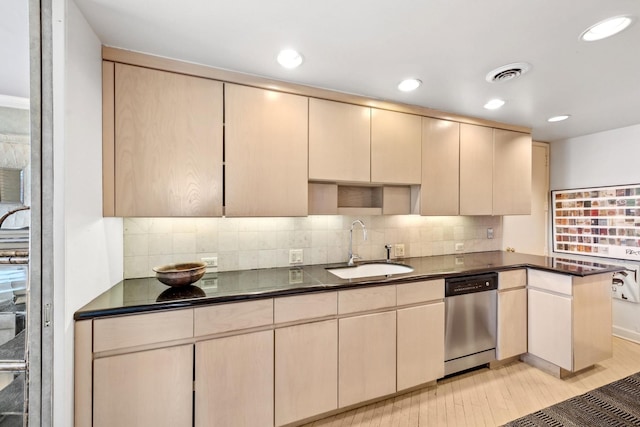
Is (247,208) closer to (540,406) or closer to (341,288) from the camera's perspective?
(341,288)

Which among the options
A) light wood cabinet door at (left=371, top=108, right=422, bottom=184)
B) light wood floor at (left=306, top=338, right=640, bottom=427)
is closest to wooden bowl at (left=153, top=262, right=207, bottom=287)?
light wood floor at (left=306, top=338, right=640, bottom=427)

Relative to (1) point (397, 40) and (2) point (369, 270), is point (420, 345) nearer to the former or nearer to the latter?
(2) point (369, 270)

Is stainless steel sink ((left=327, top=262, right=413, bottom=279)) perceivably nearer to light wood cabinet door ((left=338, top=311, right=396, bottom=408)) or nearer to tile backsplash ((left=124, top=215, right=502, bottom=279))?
tile backsplash ((left=124, top=215, right=502, bottom=279))

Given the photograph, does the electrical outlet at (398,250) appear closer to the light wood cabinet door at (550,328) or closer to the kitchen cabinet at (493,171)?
the kitchen cabinet at (493,171)

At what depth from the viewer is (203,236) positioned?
6.55 feet

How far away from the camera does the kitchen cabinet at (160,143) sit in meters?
1.53

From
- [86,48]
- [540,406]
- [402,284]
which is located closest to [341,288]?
[402,284]

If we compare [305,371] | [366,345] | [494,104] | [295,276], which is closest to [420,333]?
[366,345]

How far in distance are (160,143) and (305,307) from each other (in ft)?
4.22

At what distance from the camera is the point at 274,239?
2.20 m

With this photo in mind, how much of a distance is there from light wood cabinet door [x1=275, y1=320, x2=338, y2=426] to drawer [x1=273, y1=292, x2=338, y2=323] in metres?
0.06

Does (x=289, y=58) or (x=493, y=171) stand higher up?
(x=289, y=58)

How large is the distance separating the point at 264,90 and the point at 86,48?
912 millimetres

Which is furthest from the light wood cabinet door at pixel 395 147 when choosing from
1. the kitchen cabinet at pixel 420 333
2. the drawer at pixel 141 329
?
the drawer at pixel 141 329
